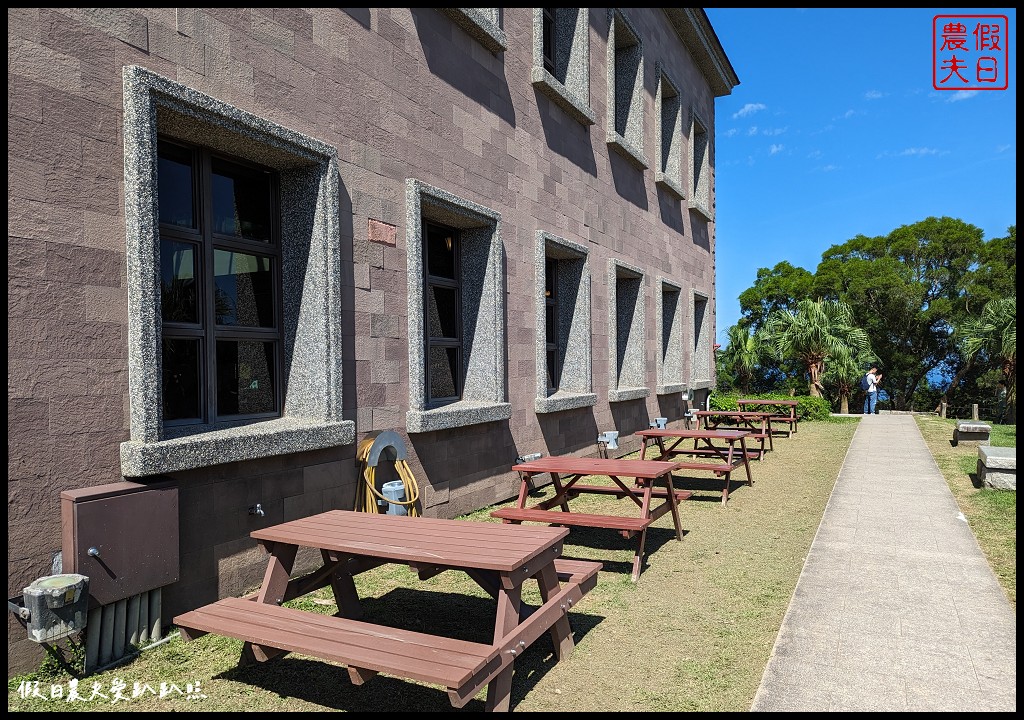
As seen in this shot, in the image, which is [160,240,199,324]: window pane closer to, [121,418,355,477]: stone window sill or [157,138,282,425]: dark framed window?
[157,138,282,425]: dark framed window

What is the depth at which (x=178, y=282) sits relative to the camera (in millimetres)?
4367

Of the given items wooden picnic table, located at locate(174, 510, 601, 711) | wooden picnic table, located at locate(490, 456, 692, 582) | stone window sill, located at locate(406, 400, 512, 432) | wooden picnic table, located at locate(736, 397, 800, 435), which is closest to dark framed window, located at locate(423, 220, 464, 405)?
stone window sill, located at locate(406, 400, 512, 432)

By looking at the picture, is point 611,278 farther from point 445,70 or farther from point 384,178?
point 384,178

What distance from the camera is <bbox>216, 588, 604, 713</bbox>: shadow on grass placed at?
312 centimetres

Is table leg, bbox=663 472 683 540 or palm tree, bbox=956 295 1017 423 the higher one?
palm tree, bbox=956 295 1017 423

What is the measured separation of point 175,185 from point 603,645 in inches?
151

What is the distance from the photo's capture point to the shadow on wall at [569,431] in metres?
8.50

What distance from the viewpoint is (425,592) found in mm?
4656

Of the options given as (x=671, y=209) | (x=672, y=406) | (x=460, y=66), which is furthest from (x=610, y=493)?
(x=671, y=209)

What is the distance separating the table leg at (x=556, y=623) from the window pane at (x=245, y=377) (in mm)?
2606

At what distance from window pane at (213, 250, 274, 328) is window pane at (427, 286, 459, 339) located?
197 centimetres

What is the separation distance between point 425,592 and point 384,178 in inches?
131

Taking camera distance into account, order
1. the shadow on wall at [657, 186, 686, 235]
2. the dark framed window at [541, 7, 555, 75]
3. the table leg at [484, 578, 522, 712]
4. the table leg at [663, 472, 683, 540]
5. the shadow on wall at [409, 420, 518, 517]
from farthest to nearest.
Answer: the shadow on wall at [657, 186, 686, 235], the dark framed window at [541, 7, 555, 75], the shadow on wall at [409, 420, 518, 517], the table leg at [663, 472, 683, 540], the table leg at [484, 578, 522, 712]

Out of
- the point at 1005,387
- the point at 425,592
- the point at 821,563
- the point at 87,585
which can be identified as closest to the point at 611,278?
the point at 821,563
